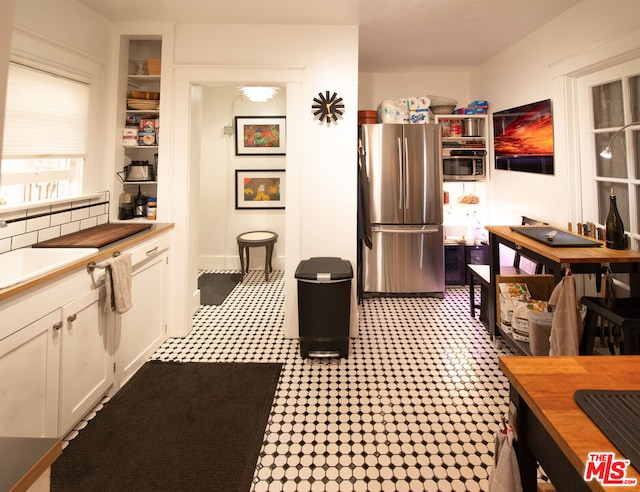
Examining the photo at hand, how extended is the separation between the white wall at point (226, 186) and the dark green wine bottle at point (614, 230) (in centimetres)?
371

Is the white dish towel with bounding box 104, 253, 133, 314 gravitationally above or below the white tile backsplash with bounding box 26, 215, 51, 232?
below

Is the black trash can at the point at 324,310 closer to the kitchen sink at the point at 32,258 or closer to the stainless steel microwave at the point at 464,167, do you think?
the kitchen sink at the point at 32,258

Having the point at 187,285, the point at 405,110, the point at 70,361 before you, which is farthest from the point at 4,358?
the point at 405,110

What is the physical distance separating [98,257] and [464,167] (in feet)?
13.0

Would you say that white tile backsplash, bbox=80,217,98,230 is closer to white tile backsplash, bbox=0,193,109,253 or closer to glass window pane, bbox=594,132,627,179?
white tile backsplash, bbox=0,193,109,253

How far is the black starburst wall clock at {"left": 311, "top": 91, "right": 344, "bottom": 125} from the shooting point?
2.97 metres

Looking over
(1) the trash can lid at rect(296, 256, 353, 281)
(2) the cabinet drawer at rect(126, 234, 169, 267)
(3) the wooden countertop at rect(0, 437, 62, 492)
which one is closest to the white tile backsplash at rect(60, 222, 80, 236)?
(2) the cabinet drawer at rect(126, 234, 169, 267)

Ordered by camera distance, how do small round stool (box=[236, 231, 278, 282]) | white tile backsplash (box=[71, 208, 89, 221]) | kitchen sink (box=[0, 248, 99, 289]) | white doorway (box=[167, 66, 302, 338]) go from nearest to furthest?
kitchen sink (box=[0, 248, 99, 289]) → white tile backsplash (box=[71, 208, 89, 221]) → white doorway (box=[167, 66, 302, 338]) → small round stool (box=[236, 231, 278, 282])

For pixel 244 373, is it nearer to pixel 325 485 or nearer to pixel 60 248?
pixel 325 485

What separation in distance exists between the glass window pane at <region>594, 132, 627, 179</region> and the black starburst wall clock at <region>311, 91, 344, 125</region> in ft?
6.48

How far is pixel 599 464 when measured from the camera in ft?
2.13

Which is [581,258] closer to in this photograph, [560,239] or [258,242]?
[560,239]

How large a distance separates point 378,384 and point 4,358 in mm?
1986

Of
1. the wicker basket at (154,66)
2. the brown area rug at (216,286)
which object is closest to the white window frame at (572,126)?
the wicker basket at (154,66)
